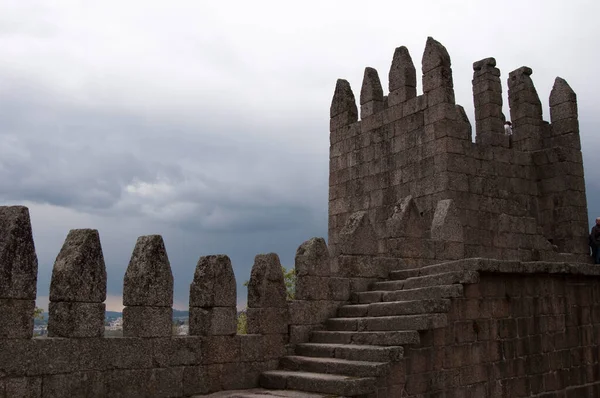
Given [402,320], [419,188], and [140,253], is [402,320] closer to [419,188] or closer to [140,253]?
[140,253]

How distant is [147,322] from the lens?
7.44m

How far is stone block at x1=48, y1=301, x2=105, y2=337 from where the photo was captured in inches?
269

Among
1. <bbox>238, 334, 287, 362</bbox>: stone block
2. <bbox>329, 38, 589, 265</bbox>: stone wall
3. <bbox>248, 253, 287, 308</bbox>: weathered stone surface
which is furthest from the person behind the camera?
<bbox>329, 38, 589, 265</bbox>: stone wall

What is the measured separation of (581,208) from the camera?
14.4 m

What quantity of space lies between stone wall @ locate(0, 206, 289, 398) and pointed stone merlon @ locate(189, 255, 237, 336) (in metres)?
0.01

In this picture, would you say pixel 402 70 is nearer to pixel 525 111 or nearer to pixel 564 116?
pixel 525 111

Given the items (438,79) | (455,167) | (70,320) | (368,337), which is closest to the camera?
(70,320)

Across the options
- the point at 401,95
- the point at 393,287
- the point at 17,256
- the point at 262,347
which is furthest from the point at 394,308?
the point at 401,95

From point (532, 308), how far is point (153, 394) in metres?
6.01

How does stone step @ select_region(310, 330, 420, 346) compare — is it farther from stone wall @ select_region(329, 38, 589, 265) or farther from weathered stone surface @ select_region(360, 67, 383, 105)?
weathered stone surface @ select_region(360, 67, 383, 105)

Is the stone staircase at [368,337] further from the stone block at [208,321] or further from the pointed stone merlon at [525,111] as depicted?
the pointed stone merlon at [525,111]

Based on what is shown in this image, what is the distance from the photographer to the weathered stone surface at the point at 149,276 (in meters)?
7.34

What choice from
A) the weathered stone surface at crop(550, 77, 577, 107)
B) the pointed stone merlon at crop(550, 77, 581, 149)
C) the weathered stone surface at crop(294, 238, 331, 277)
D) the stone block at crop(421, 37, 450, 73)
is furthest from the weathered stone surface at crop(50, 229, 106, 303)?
the weathered stone surface at crop(550, 77, 577, 107)

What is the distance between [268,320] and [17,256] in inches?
138
